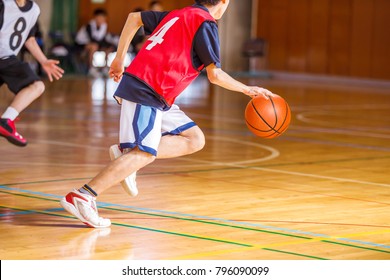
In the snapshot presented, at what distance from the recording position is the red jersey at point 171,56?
18.9ft

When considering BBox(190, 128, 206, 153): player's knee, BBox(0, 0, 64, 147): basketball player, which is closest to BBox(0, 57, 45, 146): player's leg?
BBox(0, 0, 64, 147): basketball player

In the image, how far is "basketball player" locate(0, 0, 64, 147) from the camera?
8898mm

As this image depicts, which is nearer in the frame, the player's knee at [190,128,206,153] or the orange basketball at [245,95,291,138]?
the player's knee at [190,128,206,153]

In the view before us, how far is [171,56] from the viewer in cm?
578

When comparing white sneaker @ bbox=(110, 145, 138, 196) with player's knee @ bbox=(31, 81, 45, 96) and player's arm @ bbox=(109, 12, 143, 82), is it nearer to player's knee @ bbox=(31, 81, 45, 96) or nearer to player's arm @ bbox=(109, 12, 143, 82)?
player's arm @ bbox=(109, 12, 143, 82)

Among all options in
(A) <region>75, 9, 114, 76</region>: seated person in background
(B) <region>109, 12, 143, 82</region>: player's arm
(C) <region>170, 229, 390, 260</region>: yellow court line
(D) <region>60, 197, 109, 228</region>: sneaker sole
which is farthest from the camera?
(A) <region>75, 9, 114, 76</region>: seated person in background

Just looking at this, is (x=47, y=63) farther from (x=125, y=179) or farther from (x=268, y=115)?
(x=268, y=115)

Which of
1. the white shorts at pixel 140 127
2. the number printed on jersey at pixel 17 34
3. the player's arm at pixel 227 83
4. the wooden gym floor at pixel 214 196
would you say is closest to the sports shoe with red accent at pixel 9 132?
the wooden gym floor at pixel 214 196

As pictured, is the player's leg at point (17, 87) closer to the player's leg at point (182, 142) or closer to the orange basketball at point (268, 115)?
the player's leg at point (182, 142)

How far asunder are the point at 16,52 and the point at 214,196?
3.07 metres

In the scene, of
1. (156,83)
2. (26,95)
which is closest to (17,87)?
(26,95)

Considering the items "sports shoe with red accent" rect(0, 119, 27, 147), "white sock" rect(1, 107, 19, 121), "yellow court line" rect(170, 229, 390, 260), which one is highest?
"white sock" rect(1, 107, 19, 121)

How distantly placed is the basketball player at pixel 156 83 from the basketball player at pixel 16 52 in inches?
116

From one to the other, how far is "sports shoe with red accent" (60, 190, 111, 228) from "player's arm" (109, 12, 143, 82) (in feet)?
2.85
